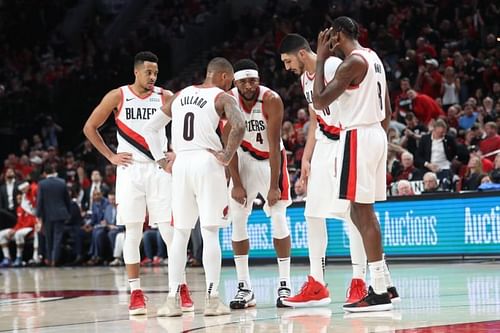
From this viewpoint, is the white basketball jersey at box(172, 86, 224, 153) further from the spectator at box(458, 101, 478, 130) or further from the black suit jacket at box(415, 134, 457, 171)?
the spectator at box(458, 101, 478, 130)

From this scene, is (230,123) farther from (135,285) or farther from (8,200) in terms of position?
(8,200)

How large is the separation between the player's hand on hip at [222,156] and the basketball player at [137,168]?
74cm

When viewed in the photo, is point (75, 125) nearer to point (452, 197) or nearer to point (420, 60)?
point (420, 60)

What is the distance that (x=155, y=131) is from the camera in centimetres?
852

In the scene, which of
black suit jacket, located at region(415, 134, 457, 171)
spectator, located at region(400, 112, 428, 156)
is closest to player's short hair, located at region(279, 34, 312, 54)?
black suit jacket, located at region(415, 134, 457, 171)

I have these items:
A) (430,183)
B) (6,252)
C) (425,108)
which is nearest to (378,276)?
(430,183)

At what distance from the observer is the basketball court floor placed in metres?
6.96

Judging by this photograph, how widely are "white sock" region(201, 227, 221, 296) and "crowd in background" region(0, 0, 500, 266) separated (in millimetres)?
6116

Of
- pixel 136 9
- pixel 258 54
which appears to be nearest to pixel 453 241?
pixel 258 54

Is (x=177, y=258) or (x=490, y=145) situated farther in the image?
(x=490, y=145)

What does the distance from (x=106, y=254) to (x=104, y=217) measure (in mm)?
833

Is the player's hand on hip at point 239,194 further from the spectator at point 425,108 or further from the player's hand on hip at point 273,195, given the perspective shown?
the spectator at point 425,108

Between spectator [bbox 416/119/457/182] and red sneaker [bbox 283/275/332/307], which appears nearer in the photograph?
red sneaker [bbox 283/275/332/307]

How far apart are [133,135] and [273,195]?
136cm
